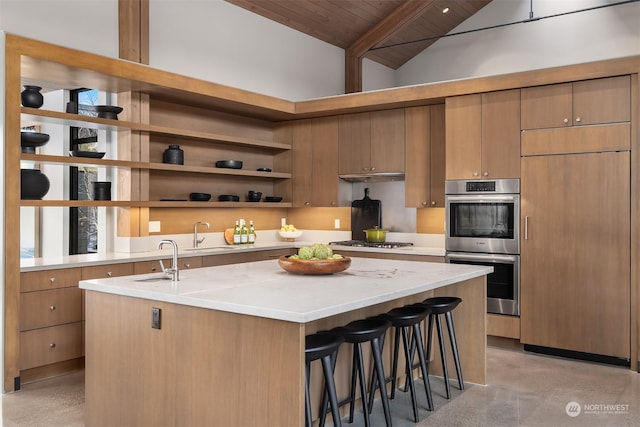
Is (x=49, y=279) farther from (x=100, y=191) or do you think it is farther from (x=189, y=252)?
(x=189, y=252)

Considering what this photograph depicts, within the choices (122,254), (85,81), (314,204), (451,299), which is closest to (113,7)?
(85,81)

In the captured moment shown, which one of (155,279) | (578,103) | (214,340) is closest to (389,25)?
(578,103)

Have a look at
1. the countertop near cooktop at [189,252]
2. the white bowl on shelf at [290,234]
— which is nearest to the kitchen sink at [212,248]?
the countertop near cooktop at [189,252]

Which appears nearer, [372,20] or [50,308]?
[50,308]

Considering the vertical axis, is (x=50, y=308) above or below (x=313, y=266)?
below

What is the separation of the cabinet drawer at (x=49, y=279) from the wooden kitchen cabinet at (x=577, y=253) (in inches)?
151

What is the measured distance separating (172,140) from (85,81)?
1.23 m

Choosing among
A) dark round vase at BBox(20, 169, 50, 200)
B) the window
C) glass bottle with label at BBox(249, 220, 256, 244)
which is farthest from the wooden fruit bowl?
the window

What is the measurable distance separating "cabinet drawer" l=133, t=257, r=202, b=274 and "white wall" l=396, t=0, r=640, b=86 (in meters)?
4.32

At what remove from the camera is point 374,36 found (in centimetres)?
741

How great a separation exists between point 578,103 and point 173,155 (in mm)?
3828

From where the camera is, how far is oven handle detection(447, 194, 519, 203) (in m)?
5.21

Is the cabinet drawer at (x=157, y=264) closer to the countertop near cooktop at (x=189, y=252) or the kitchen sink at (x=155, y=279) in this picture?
the countertop near cooktop at (x=189, y=252)

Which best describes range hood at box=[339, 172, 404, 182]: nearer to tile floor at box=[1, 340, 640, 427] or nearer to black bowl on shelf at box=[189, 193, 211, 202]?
black bowl on shelf at box=[189, 193, 211, 202]
